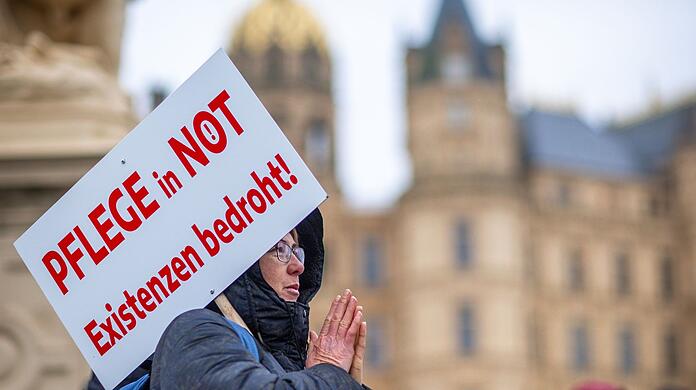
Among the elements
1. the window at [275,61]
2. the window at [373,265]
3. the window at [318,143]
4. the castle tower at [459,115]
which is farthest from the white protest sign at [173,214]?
the window at [275,61]

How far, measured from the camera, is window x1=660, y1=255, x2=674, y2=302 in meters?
48.0

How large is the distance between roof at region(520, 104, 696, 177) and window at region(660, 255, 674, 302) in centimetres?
346

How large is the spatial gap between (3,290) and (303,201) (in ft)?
7.53

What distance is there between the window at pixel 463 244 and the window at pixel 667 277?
892 cm

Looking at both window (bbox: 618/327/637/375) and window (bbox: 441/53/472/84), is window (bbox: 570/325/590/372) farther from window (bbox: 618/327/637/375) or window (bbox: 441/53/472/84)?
window (bbox: 441/53/472/84)

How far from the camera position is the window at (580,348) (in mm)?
45391

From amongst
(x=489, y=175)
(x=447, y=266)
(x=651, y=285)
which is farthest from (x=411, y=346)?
(x=651, y=285)

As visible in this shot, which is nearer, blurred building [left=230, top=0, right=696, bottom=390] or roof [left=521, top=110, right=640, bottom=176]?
blurred building [left=230, top=0, right=696, bottom=390]

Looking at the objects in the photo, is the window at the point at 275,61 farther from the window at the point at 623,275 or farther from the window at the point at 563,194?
the window at the point at 623,275

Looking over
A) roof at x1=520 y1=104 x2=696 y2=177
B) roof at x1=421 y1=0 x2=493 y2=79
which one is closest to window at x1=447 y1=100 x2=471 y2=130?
roof at x1=421 y1=0 x2=493 y2=79

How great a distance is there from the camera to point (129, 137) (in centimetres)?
251

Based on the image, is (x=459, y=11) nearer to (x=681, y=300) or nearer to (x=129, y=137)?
(x=681, y=300)

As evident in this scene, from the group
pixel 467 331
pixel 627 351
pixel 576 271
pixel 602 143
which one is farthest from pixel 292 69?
pixel 627 351

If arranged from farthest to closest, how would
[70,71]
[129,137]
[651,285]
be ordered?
[651,285] → [70,71] → [129,137]
